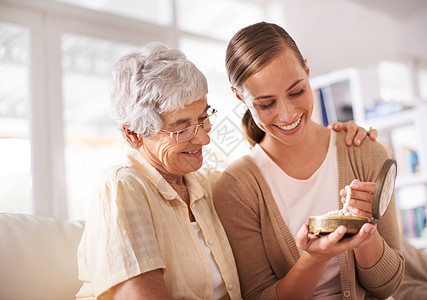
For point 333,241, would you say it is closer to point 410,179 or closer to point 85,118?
point 85,118

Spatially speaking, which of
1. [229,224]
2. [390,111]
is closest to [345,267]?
[229,224]

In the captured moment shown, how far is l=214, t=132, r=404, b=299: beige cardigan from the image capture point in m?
1.53

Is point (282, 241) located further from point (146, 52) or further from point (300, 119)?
point (146, 52)

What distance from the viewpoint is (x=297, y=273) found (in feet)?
4.67

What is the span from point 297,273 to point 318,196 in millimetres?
331

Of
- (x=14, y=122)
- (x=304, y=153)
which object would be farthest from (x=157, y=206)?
(x=14, y=122)

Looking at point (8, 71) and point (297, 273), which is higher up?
point (8, 71)

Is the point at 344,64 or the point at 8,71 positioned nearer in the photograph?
the point at 8,71

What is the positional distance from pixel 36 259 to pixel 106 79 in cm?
267

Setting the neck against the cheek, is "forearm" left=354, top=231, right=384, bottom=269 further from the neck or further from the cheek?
the cheek

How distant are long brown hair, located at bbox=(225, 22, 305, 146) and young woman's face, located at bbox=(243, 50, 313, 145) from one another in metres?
0.02

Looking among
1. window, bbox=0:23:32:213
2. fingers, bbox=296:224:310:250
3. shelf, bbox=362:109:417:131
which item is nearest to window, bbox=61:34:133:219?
window, bbox=0:23:32:213

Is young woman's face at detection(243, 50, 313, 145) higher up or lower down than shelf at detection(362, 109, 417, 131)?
lower down

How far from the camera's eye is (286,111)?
1502 millimetres
